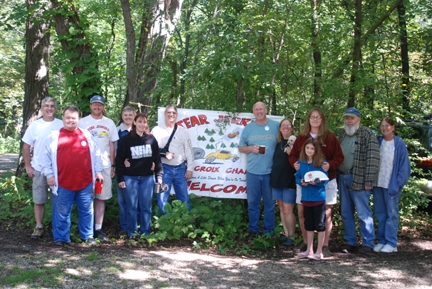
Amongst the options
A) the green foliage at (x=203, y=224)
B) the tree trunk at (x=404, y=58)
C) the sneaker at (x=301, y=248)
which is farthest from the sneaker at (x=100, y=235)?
the tree trunk at (x=404, y=58)

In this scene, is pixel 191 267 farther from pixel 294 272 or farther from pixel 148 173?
pixel 148 173

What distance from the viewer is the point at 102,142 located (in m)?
7.03

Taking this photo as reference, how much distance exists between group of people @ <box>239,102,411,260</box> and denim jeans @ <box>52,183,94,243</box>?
2.48 metres

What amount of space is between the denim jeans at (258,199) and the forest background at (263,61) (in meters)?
0.99

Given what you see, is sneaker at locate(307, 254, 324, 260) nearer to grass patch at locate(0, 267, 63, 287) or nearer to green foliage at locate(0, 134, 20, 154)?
grass patch at locate(0, 267, 63, 287)

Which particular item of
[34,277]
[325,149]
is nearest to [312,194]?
[325,149]

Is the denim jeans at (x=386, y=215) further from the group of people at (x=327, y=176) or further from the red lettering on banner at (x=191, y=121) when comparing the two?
the red lettering on banner at (x=191, y=121)

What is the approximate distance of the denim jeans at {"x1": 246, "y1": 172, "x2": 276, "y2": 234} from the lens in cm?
721

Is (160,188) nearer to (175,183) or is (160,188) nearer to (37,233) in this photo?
(175,183)

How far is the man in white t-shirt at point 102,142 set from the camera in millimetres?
7035

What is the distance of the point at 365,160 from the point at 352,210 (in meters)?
0.82

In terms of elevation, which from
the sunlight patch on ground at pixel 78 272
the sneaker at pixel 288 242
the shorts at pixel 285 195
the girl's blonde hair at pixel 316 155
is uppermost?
the girl's blonde hair at pixel 316 155

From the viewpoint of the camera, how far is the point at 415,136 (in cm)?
864

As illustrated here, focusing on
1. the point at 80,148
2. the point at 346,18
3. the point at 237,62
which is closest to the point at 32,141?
the point at 80,148
